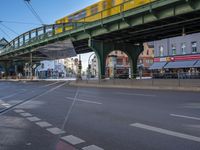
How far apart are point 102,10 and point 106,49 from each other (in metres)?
9.47

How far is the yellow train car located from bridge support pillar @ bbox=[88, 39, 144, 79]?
12.2ft

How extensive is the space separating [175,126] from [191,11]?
18.5 metres

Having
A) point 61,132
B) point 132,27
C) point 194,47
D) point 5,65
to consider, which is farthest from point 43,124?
point 5,65

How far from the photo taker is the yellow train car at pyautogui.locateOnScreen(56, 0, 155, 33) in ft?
88.7

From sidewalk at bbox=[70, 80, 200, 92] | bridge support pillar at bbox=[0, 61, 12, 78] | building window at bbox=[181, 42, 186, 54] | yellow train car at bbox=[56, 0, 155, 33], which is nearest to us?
sidewalk at bbox=[70, 80, 200, 92]

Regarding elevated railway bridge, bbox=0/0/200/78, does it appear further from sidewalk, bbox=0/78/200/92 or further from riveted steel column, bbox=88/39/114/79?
sidewalk, bbox=0/78/200/92

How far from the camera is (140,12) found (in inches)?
1012

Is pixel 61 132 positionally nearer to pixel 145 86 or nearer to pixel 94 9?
pixel 145 86

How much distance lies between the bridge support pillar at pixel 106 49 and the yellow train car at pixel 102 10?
371 centimetres

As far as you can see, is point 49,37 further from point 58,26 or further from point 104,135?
point 104,135

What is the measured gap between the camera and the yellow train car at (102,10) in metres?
27.0

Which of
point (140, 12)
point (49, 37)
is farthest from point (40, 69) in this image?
point (140, 12)

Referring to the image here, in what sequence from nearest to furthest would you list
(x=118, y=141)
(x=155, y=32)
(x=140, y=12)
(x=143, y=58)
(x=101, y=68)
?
(x=118, y=141) < (x=140, y=12) < (x=155, y=32) < (x=101, y=68) < (x=143, y=58)

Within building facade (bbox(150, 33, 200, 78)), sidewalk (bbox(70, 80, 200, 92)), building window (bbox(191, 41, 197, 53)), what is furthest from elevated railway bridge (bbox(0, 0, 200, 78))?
building window (bbox(191, 41, 197, 53))
